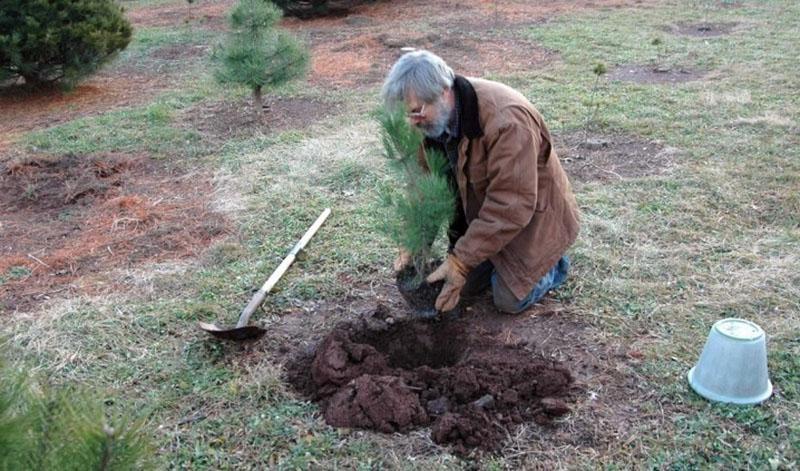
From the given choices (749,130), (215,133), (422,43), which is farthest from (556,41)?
(215,133)

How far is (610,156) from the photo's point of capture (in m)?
5.16

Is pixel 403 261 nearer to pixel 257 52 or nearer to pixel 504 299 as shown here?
pixel 504 299

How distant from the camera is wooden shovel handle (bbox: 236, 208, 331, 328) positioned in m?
3.11

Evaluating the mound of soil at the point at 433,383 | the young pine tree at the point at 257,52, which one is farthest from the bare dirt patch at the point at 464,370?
the young pine tree at the point at 257,52

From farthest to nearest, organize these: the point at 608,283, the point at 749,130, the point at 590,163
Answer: the point at 749,130
the point at 590,163
the point at 608,283

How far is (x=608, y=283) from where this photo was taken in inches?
134

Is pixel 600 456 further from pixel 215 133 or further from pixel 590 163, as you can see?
pixel 215 133

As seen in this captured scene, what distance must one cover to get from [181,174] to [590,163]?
9.58 ft

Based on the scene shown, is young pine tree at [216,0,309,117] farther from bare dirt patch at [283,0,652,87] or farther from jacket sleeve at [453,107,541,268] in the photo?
jacket sleeve at [453,107,541,268]

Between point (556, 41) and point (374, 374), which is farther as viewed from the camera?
point (556, 41)

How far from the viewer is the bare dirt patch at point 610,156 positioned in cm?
484

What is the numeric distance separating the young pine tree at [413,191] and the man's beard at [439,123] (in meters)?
0.08

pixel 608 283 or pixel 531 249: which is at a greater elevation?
pixel 531 249

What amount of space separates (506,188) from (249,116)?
4.16m
